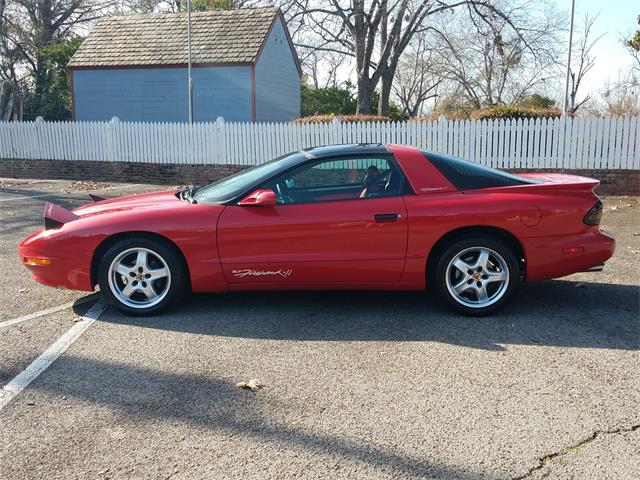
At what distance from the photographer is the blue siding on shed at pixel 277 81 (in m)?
23.1

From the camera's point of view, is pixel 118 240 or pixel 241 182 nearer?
pixel 118 240

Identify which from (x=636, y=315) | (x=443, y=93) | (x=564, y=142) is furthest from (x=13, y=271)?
(x=443, y=93)

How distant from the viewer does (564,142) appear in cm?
1407

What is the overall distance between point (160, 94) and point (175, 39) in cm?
229

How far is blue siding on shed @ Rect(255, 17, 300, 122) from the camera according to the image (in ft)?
75.8

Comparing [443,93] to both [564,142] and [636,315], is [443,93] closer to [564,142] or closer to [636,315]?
[564,142]

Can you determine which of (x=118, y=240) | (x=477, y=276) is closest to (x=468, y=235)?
(x=477, y=276)

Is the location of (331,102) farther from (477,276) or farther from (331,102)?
(477,276)

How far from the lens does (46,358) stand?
412cm

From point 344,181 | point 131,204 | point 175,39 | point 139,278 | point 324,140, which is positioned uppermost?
point 175,39

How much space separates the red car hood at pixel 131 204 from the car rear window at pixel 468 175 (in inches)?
89.4

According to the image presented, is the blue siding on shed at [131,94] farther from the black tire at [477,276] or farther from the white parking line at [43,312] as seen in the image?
the black tire at [477,276]

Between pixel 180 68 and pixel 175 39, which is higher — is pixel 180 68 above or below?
below

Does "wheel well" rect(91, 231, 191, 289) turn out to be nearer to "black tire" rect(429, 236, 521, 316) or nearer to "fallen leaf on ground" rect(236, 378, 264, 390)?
"fallen leaf on ground" rect(236, 378, 264, 390)
